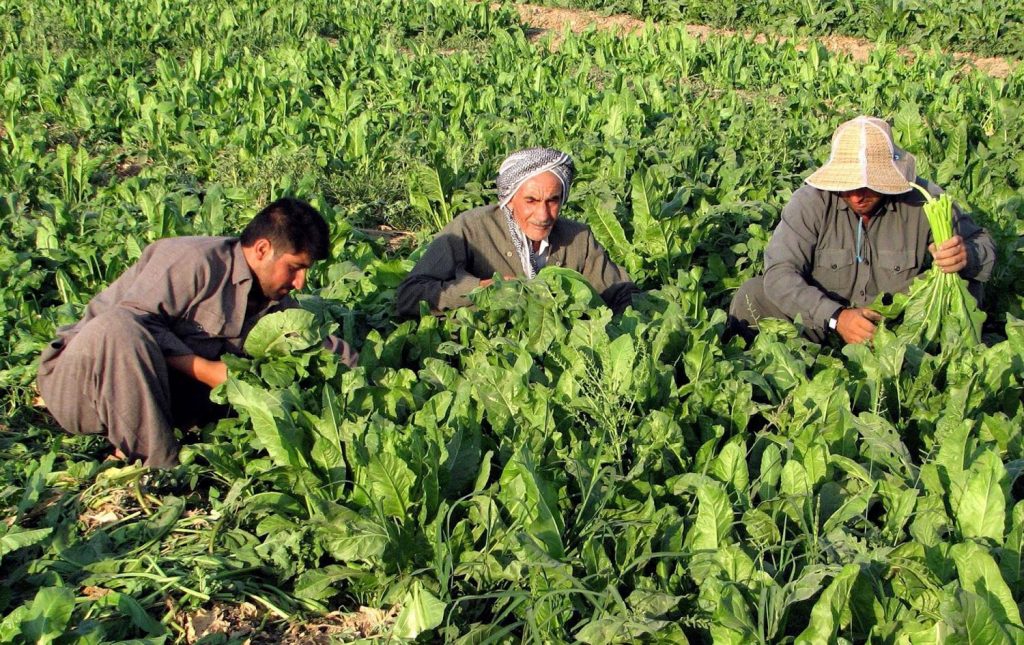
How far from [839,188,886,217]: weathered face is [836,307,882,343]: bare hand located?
514mm

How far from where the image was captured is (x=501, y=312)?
13.8 feet

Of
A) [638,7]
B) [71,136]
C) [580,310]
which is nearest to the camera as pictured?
[580,310]

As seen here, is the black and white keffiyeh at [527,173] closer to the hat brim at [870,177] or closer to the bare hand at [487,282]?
the bare hand at [487,282]

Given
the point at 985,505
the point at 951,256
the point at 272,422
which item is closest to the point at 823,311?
the point at 951,256

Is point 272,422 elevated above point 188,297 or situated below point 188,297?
below

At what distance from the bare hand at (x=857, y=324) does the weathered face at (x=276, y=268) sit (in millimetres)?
2312

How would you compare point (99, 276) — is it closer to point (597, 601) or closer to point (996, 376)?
point (597, 601)

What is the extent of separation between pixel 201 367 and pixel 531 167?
1.63m

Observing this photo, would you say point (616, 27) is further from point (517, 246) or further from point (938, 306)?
point (938, 306)

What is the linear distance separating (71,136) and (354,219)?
2856mm

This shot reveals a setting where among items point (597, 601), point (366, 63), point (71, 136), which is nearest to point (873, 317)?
point (597, 601)

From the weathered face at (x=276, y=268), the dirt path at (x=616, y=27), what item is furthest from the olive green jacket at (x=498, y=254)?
the dirt path at (x=616, y=27)

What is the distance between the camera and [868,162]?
4.71 m

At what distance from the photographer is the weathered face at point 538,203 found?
4625 mm
